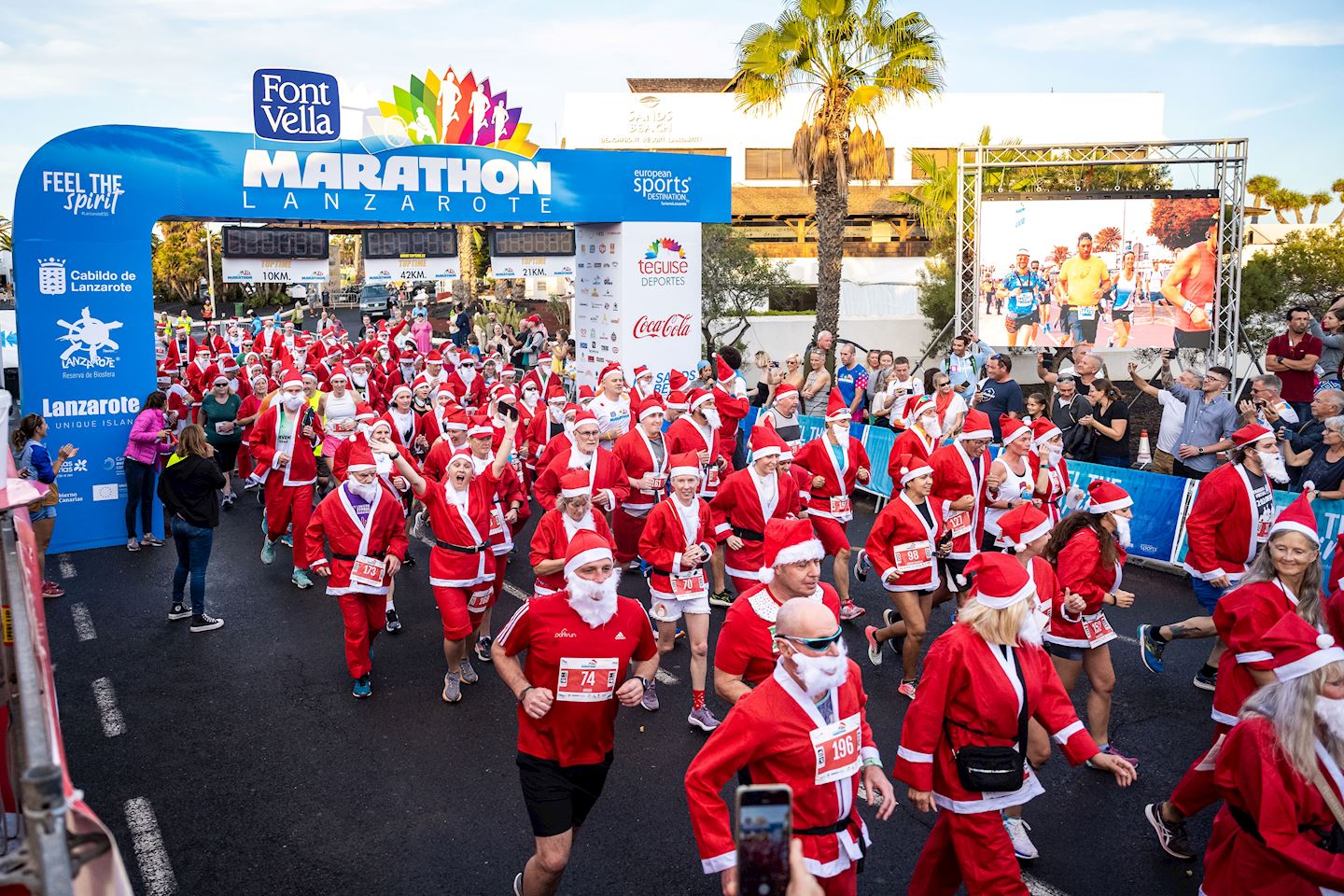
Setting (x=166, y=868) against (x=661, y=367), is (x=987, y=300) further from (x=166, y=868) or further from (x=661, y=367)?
(x=166, y=868)

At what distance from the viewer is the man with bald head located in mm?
4047


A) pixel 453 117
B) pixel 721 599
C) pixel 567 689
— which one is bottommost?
pixel 721 599

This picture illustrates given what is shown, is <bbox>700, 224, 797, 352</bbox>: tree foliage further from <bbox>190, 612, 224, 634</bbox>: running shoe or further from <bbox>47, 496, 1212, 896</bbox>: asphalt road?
<bbox>47, 496, 1212, 896</bbox>: asphalt road

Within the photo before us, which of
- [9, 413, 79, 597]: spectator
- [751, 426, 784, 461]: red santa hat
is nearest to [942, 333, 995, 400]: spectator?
[751, 426, 784, 461]: red santa hat

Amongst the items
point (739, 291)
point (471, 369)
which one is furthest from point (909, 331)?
point (471, 369)

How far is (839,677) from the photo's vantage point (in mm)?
4129

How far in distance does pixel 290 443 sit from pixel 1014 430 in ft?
23.8

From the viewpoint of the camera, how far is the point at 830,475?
9719mm

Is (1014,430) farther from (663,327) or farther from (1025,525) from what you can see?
(663,327)

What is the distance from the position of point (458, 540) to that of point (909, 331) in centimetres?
2448

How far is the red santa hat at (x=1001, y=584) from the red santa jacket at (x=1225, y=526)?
3.74 meters

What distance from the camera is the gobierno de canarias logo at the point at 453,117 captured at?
54.2ft

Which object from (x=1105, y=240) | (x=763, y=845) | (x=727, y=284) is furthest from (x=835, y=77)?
(x=763, y=845)

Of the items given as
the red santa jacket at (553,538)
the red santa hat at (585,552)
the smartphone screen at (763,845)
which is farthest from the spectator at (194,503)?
the smartphone screen at (763,845)
